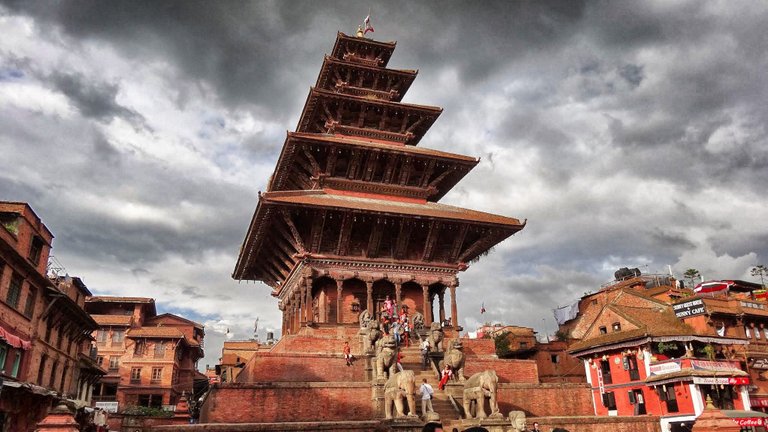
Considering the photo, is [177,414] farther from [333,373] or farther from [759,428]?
[759,428]

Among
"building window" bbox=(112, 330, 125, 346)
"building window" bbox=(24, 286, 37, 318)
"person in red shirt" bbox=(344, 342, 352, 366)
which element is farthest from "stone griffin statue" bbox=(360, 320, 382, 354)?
"building window" bbox=(112, 330, 125, 346)

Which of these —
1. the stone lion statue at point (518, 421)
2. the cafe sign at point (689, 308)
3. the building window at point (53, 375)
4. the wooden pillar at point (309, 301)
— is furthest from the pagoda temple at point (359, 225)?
the cafe sign at point (689, 308)

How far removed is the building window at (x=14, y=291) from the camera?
2508 cm

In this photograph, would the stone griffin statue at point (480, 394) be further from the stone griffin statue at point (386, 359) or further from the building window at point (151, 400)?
the building window at point (151, 400)

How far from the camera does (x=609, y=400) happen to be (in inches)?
1377

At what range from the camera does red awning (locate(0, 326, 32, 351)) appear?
77.4 feet

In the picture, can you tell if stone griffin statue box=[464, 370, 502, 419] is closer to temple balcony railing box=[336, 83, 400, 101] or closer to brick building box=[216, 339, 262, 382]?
temple balcony railing box=[336, 83, 400, 101]

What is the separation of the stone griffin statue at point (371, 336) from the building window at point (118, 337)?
4899 centimetres

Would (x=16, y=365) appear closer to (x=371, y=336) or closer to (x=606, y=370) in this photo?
(x=371, y=336)

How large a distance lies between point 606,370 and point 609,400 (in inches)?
70.1

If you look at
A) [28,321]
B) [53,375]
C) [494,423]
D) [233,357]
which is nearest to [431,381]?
[494,423]

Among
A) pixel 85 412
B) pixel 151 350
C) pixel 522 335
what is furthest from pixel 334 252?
pixel 151 350

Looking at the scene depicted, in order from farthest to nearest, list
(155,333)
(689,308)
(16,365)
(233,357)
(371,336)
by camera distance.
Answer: (155,333), (233,357), (689,308), (16,365), (371,336)

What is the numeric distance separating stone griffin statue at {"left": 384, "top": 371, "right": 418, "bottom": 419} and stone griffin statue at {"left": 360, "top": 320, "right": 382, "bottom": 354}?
4.66 m
